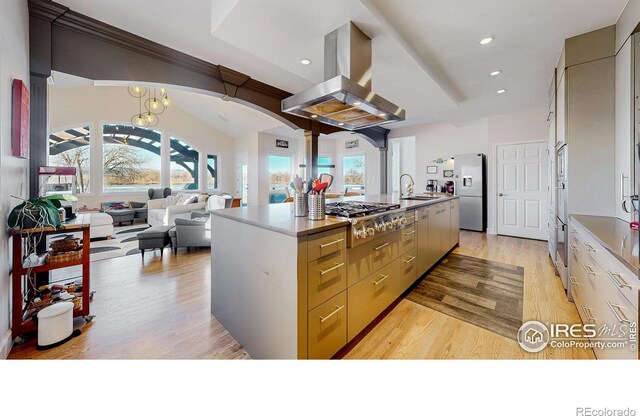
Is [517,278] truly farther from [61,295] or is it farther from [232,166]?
[232,166]

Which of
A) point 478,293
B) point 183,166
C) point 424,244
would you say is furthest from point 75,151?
point 478,293

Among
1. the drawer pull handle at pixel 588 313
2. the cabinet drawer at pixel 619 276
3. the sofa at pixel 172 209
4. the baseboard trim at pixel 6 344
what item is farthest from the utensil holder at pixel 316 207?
the sofa at pixel 172 209

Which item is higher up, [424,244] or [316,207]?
[316,207]

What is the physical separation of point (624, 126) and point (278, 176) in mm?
7922

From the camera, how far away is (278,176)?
8.91 metres

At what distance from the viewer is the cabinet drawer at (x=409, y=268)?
2344 millimetres

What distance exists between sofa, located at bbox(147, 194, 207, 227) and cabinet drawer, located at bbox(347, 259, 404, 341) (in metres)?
3.86

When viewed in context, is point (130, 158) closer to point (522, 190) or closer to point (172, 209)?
point (172, 209)

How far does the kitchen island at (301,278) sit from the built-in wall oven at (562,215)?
5.67ft

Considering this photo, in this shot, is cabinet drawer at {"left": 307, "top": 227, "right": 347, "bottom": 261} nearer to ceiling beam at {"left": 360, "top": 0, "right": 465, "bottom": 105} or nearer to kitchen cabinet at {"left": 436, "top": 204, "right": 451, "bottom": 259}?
ceiling beam at {"left": 360, "top": 0, "right": 465, "bottom": 105}

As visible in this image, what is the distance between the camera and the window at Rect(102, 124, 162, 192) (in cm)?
743
